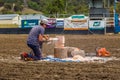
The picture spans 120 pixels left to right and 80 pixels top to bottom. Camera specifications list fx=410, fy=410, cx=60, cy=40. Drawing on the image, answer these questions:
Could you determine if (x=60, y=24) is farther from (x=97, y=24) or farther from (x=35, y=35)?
(x=35, y=35)

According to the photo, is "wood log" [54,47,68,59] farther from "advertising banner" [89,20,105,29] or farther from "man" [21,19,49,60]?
"advertising banner" [89,20,105,29]

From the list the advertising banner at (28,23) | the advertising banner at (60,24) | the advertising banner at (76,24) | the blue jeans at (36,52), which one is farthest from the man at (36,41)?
the advertising banner at (28,23)

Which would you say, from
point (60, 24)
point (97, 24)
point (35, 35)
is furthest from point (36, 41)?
point (60, 24)

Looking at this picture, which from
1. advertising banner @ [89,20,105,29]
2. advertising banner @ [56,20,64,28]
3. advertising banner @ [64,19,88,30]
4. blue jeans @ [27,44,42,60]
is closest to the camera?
blue jeans @ [27,44,42,60]

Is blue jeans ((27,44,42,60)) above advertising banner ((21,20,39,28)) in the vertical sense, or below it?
above

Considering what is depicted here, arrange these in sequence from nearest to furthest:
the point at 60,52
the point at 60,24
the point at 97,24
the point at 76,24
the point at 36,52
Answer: the point at 36,52 < the point at 60,52 < the point at 97,24 < the point at 76,24 < the point at 60,24

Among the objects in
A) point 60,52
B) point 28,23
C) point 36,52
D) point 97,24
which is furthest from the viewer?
point 28,23

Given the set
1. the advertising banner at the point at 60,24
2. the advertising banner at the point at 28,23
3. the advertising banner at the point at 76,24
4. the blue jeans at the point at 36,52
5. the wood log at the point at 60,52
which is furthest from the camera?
the advertising banner at the point at 28,23

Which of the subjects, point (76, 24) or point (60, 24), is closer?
point (76, 24)

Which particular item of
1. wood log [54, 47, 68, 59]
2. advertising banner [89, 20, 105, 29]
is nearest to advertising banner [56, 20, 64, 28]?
advertising banner [89, 20, 105, 29]

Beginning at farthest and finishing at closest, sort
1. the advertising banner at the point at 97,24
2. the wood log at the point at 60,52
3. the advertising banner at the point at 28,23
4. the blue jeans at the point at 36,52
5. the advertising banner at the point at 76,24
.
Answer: the advertising banner at the point at 28,23, the advertising banner at the point at 76,24, the advertising banner at the point at 97,24, the wood log at the point at 60,52, the blue jeans at the point at 36,52

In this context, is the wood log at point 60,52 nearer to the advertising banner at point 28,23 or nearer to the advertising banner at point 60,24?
the advertising banner at point 60,24

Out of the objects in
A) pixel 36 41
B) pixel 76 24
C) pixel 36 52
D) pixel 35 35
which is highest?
pixel 35 35

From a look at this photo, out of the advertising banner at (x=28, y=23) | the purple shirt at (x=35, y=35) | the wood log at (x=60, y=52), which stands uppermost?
the purple shirt at (x=35, y=35)
